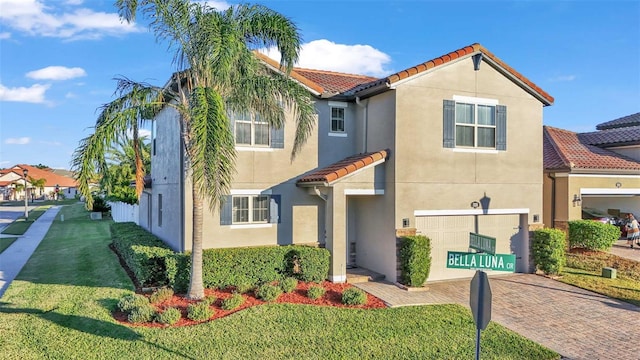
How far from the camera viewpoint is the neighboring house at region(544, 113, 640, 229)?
1812cm

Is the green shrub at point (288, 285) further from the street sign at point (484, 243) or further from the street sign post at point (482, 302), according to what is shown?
the street sign post at point (482, 302)

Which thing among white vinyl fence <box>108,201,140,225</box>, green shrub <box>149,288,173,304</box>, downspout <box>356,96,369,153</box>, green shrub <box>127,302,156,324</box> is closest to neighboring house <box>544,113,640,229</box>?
downspout <box>356,96,369,153</box>

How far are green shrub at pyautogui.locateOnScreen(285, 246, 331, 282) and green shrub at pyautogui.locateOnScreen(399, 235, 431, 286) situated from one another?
241cm

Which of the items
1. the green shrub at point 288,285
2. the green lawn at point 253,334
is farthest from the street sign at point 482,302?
the green shrub at point 288,285

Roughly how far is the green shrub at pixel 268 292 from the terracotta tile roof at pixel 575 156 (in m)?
14.2

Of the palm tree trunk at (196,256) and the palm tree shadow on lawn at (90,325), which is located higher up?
the palm tree trunk at (196,256)

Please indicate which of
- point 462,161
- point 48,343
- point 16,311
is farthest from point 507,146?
point 16,311

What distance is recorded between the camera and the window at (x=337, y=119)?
15.0 metres

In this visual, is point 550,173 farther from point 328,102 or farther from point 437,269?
point 328,102

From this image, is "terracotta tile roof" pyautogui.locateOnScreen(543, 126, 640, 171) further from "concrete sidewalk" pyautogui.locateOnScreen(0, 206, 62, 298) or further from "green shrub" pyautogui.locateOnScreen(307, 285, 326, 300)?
"concrete sidewalk" pyautogui.locateOnScreen(0, 206, 62, 298)

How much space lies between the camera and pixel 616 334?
936cm

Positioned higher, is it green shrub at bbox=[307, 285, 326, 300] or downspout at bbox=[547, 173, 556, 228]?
downspout at bbox=[547, 173, 556, 228]

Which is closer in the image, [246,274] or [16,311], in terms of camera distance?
[16,311]

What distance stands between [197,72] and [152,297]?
5978mm
